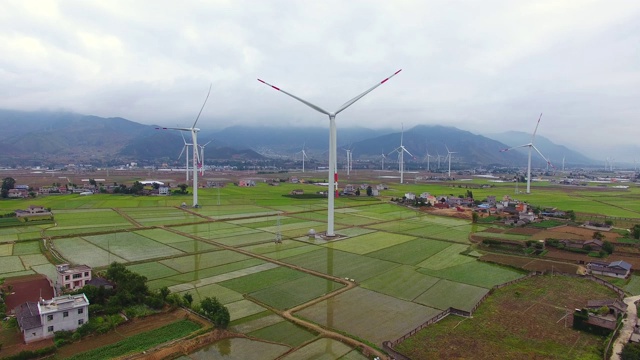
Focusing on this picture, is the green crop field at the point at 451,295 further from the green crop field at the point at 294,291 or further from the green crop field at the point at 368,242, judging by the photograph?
the green crop field at the point at 368,242

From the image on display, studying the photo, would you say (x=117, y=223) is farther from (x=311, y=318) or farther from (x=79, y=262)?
(x=311, y=318)

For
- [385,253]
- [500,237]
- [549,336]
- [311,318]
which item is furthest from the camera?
[500,237]

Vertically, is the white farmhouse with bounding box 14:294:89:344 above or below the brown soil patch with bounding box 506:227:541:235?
above

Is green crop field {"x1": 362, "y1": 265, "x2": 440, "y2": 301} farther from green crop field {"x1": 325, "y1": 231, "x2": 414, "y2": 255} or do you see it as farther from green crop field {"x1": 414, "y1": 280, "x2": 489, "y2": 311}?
green crop field {"x1": 325, "y1": 231, "x2": 414, "y2": 255}

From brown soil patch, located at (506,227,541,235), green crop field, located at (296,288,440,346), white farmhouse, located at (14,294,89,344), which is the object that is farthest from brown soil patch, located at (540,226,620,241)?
white farmhouse, located at (14,294,89,344)

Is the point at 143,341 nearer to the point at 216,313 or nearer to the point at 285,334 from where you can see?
the point at 216,313

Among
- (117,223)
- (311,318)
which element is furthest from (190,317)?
(117,223)

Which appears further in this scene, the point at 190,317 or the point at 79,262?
the point at 79,262
